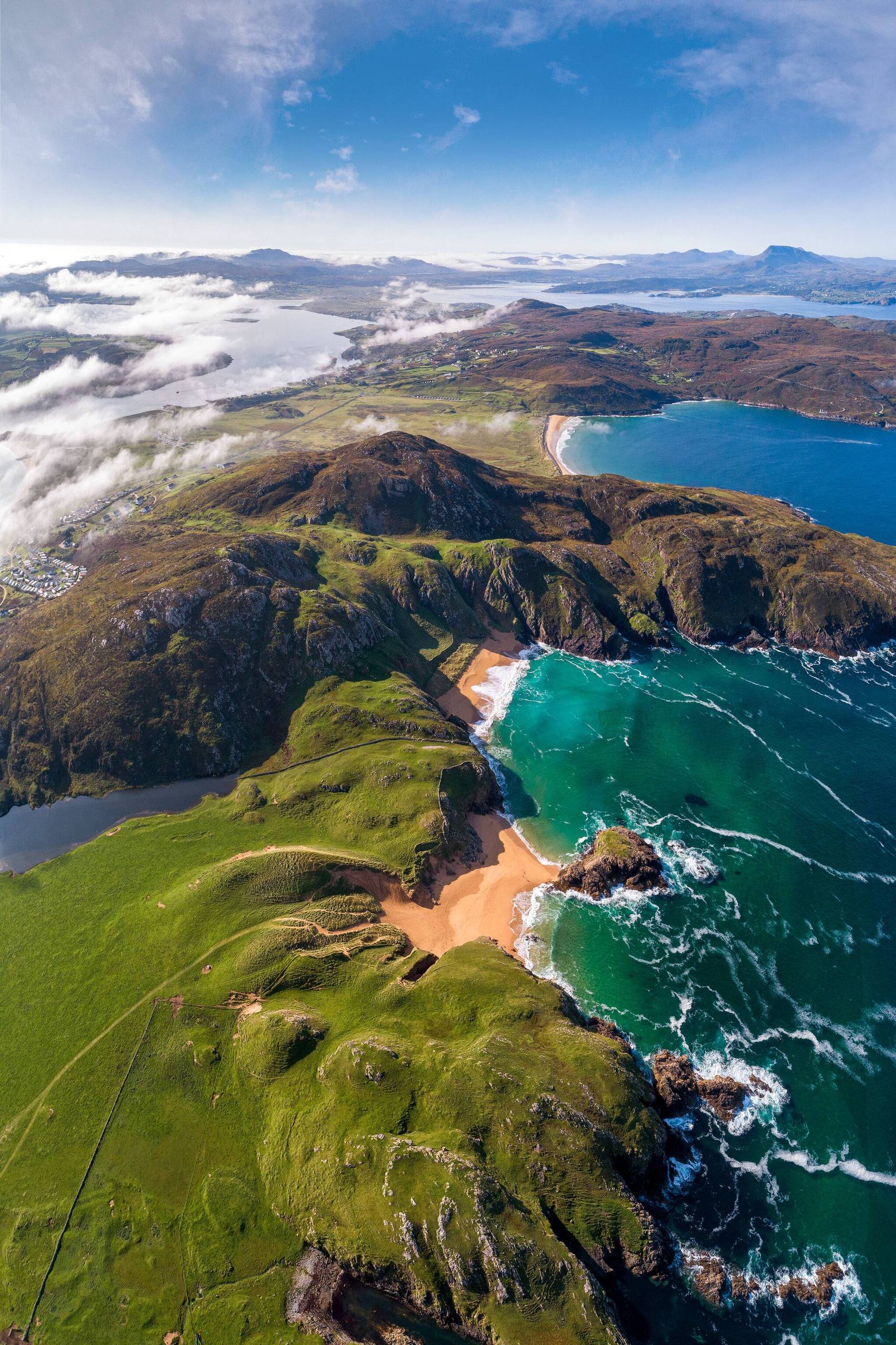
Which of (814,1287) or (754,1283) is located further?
(754,1283)

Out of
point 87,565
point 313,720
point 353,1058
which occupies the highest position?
point 87,565

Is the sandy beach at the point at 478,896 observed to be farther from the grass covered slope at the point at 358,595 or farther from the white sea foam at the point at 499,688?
the white sea foam at the point at 499,688

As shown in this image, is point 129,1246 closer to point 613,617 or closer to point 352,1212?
point 352,1212

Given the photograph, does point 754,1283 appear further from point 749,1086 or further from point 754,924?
point 754,924

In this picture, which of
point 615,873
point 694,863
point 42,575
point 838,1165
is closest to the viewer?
point 838,1165

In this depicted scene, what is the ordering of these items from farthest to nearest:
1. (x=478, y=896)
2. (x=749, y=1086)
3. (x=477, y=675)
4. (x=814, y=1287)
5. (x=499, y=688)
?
(x=477, y=675) → (x=499, y=688) → (x=478, y=896) → (x=749, y=1086) → (x=814, y=1287)

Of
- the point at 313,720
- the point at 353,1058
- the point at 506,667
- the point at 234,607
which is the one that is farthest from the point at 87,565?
the point at 353,1058

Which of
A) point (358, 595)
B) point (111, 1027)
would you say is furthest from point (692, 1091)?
point (358, 595)
